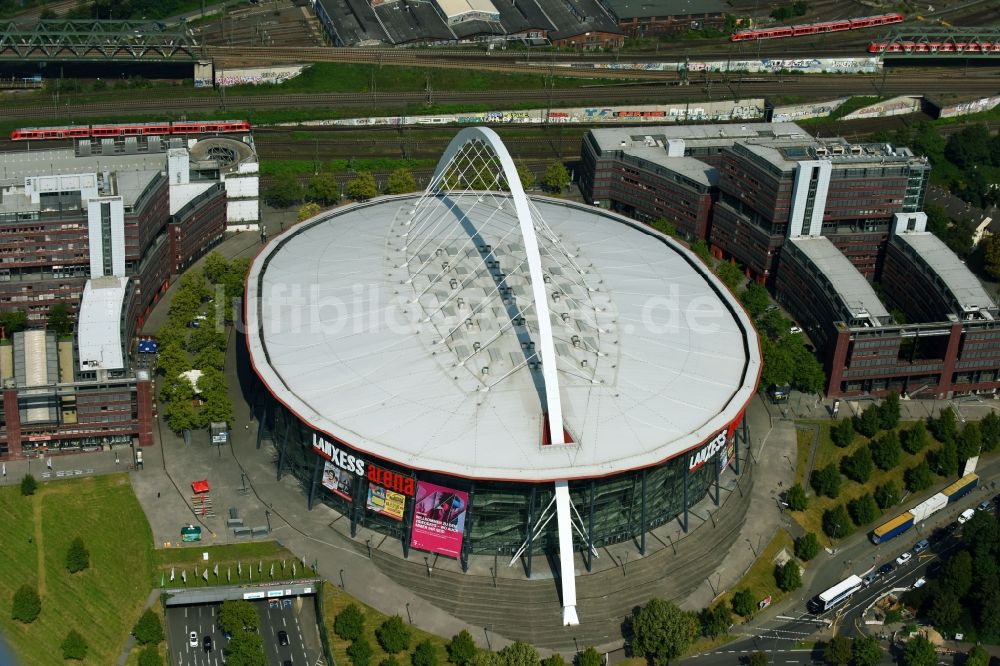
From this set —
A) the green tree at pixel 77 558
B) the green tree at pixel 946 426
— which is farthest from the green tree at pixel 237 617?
the green tree at pixel 946 426

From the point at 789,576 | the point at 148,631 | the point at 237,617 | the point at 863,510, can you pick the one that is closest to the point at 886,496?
Answer: the point at 863,510

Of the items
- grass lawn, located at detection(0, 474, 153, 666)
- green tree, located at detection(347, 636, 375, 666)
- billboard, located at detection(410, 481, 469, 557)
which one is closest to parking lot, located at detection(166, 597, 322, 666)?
green tree, located at detection(347, 636, 375, 666)

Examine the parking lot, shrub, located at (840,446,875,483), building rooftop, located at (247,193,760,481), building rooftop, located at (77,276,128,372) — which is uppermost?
building rooftop, located at (247,193,760,481)

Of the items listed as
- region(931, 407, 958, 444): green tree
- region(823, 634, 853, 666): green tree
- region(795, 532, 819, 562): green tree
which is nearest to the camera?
region(823, 634, 853, 666): green tree

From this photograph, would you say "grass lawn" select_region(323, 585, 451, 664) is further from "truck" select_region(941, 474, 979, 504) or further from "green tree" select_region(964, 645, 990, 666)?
"truck" select_region(941, 474, 979, 504)

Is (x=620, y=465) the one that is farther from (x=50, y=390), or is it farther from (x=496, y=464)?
(x=50, y=390)
